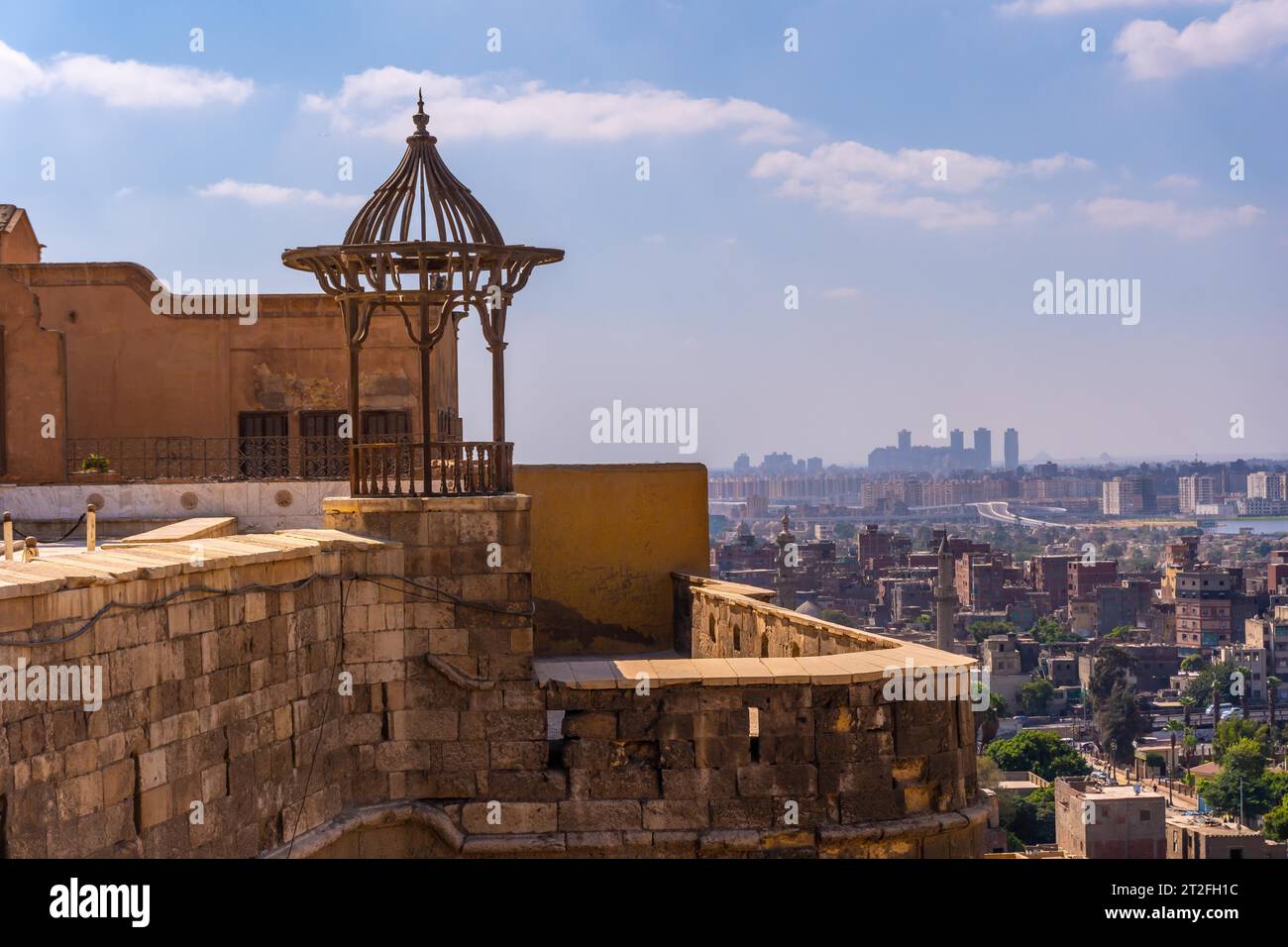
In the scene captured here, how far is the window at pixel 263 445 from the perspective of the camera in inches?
842

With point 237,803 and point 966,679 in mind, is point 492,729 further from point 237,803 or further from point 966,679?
point 966,679

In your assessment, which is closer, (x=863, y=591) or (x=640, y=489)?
(x=640, y=489)

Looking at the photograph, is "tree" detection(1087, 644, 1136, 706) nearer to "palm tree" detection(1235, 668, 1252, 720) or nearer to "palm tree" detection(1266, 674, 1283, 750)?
"palm tree" detection(1235, 668, 1252, 720)

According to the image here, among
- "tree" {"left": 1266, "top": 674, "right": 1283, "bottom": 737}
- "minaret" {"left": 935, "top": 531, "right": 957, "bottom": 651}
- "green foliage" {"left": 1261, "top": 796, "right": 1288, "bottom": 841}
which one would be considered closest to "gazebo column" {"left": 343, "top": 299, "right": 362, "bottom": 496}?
"minaret" {"left": 935, "top": 531, "right": 957, "bottom": 651}

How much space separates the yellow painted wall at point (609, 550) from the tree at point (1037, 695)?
118 metres

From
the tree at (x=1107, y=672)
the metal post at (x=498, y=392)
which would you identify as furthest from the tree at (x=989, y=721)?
the metal post at (x=498, y=392)

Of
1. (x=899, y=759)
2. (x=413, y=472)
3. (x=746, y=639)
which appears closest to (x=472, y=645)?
(x=413, y=472)

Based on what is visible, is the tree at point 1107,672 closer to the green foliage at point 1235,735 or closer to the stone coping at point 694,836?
the green foliage at point 1235,735

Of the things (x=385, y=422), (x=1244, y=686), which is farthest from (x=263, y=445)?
(x=1244, y=686)

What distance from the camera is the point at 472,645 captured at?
11.5m

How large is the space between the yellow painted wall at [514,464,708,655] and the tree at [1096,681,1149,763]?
327ft

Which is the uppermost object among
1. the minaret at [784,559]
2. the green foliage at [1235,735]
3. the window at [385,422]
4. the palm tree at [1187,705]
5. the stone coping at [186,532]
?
the window at [385,422]
